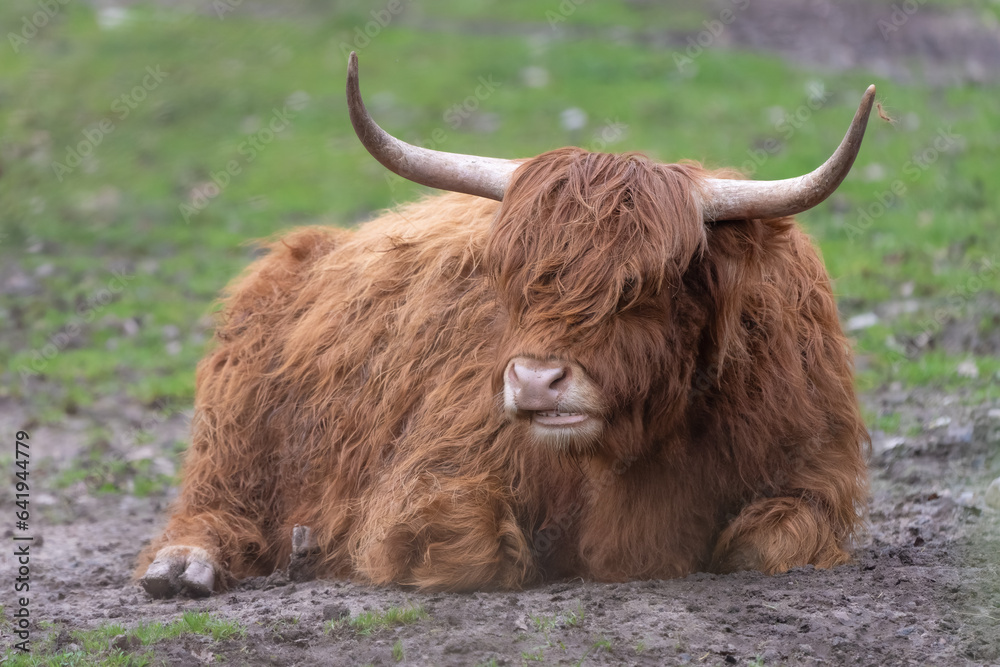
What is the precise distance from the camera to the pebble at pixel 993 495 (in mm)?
4598

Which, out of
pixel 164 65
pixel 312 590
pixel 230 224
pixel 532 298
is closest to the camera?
pixel 532 298

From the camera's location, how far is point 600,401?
11.5 feet

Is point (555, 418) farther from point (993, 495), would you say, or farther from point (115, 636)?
point (993, 495)

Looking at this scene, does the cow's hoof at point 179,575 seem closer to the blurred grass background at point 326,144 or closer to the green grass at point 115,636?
the green grass at point 115,636

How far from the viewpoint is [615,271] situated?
3.55 m

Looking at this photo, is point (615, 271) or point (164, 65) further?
point (164, 65)

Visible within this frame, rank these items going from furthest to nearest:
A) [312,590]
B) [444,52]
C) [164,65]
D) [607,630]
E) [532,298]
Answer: [444,52]
[164,65]
[312,590]
[532,298]
[607,630]

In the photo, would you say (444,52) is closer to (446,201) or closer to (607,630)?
(446,201)

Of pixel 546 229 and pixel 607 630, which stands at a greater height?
pixel 546 229

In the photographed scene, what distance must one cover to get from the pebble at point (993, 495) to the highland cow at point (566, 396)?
0.64 meters

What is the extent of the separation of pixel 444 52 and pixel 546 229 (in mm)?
11627

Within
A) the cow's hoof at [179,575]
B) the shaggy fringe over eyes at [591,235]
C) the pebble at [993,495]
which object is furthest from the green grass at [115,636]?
the pebble at [993,495]

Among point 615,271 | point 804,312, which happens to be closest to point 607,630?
point 615,271

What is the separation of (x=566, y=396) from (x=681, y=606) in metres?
0.73
